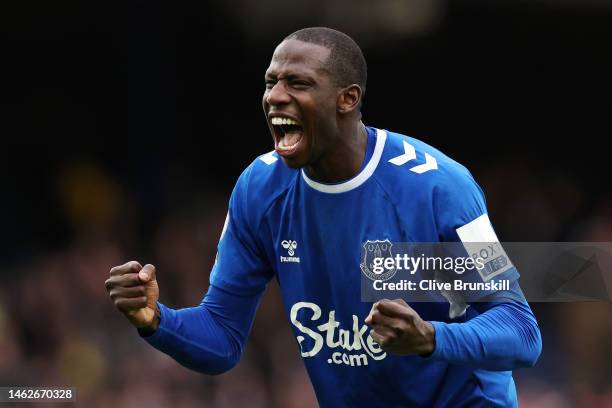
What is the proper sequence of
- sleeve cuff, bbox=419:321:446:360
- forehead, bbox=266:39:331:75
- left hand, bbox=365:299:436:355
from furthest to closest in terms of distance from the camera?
forehead, bbox=266:39:331:75
sleeve cuff, bbox=419:321:446:360
left hand, bbox=365:299:436:355

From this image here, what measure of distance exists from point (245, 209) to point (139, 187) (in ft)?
16.3

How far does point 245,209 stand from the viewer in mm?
4613

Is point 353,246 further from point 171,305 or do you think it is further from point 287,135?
point 171,305

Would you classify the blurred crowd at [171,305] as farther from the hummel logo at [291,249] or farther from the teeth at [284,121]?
the teeth at [284,121]

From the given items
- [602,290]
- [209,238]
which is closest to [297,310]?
[602,290]

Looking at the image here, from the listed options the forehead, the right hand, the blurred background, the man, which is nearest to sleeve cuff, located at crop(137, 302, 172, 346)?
the man

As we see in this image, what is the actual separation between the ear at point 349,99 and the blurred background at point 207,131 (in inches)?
170

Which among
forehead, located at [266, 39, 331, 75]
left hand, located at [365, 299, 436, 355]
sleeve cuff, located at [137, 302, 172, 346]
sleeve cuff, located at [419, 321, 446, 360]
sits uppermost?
forehead, located at [266, 39, 331, 75]

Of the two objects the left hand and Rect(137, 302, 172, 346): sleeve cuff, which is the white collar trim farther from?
the left hand

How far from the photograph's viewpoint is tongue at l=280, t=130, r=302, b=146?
4336 mm

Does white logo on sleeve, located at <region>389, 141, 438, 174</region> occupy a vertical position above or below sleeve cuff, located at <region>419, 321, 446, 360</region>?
above

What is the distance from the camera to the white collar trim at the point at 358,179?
4.42 meters

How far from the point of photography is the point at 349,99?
4434 mm

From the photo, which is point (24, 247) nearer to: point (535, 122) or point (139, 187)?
point (139, 187)
